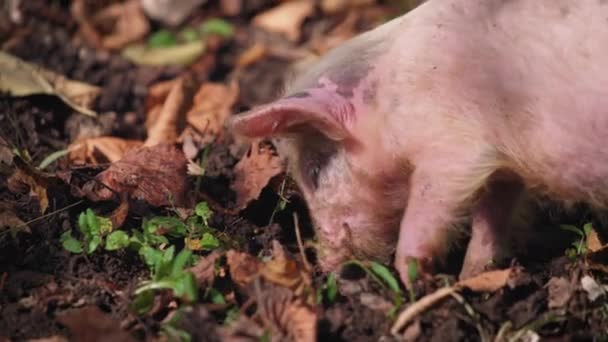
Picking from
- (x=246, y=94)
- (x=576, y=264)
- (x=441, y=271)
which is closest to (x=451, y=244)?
(x=441, y=271)

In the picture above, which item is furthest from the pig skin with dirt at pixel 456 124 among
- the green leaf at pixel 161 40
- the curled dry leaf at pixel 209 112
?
the green leaf at pixel 161 40

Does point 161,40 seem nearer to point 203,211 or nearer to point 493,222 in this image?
point 203,211

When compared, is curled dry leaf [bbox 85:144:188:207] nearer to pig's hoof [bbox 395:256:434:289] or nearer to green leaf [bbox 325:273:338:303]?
green leaf [bbox 325:273:338:303]

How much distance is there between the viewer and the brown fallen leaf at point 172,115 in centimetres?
449

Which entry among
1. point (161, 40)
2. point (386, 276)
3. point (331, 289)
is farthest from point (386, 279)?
point (161, 40)

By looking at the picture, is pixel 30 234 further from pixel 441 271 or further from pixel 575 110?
pixel 575 110

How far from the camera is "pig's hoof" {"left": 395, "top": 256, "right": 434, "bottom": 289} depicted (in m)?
3.03

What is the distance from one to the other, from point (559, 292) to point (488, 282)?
0.22m

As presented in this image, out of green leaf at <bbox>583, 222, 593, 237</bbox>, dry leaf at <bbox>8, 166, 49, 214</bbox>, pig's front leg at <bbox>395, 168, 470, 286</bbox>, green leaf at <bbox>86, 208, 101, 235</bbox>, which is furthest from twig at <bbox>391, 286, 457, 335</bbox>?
dry leaf at <bbox>8, 166, 49, 214</bbox>

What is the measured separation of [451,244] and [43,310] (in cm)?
131

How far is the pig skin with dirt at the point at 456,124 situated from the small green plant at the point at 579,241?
0.15 meters

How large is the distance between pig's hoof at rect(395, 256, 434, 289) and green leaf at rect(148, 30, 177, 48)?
3077 mm

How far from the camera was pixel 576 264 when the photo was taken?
10.7 ft

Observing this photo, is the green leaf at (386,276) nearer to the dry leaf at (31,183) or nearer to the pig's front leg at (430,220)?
the pig's front leg at (430,220)
